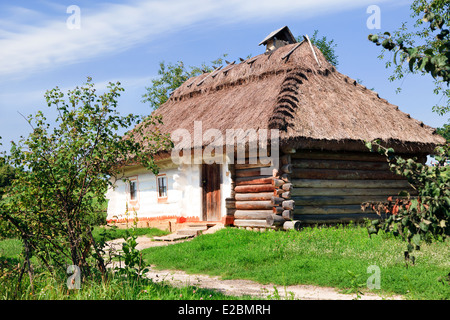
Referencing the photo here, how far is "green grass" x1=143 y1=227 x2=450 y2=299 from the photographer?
7672 mm

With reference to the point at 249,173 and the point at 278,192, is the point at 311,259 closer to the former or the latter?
the point at 278,192

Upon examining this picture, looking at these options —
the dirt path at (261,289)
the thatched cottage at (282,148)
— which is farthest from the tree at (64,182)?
the thatched cottage at (282,148)

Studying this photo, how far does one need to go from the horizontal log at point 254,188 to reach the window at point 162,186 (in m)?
3.94

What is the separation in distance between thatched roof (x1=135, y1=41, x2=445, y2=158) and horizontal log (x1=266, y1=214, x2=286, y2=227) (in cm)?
208

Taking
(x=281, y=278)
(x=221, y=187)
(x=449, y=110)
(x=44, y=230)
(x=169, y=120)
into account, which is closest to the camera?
(x=44, y=230)

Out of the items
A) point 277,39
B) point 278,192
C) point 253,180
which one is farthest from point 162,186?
point 277,39

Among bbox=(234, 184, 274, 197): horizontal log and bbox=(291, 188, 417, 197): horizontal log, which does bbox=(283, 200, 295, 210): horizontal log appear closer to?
bbox=(291, 188, 417, 197): horizontal log

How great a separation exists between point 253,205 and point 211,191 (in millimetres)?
2382

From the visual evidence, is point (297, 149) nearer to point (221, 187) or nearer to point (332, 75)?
point (221, 187)

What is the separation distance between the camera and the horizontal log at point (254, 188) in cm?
1384

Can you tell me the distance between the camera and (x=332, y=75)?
678 inches

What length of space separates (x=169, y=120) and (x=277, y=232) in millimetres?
8566

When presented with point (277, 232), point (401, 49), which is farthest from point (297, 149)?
point (401, 49)

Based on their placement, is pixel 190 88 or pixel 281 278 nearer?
pixel 281 278
